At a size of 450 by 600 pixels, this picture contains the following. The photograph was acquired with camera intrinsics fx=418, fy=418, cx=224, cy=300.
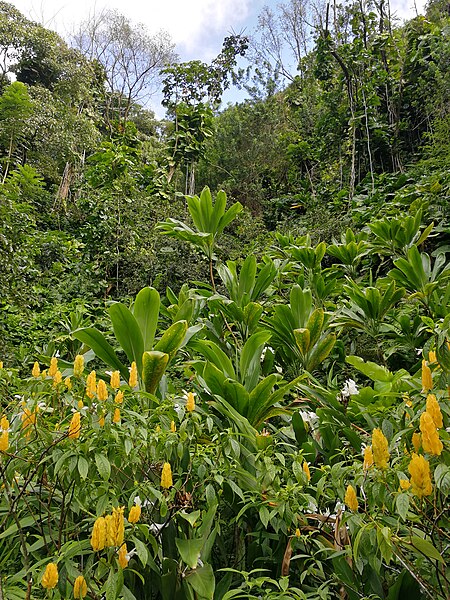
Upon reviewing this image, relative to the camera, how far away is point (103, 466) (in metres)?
0.67

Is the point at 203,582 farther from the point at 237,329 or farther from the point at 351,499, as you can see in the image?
the point at 237,329

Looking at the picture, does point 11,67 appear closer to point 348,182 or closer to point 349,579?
point 348,182

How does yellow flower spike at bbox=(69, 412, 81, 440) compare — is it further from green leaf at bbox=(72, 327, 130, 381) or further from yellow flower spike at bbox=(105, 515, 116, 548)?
green leaf at bbox=(72, 327, 130, 381)

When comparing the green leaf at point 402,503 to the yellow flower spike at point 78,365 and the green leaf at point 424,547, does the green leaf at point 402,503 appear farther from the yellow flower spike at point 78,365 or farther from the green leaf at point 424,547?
the yellow flower spike at point 78,365

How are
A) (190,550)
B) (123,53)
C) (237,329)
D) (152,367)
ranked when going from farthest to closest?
1. (123,53)
2. (237,329)
3. (152,367)
4. (190,550)

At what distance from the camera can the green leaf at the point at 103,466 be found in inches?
25.9

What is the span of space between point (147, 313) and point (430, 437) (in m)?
1.15

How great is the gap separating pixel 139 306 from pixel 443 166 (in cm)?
379

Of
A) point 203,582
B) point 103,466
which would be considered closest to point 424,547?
point 203,582

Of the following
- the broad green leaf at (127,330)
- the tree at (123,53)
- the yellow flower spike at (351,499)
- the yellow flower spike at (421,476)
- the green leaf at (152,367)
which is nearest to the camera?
the yellow flower spike at (421,476)

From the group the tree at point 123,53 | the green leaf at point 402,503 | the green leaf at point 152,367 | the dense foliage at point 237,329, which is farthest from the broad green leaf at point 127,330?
the tree at point 123,53

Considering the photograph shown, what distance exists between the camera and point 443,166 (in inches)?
161

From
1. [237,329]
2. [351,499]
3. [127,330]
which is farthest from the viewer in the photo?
[237,329]

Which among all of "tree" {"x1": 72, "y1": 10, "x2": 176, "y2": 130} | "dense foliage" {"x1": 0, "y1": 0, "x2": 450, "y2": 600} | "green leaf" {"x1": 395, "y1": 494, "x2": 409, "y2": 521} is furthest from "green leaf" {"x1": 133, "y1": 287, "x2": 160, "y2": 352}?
"tree" {"x1": 72, "y1": 10, "x2": 176, "y2": 130}
